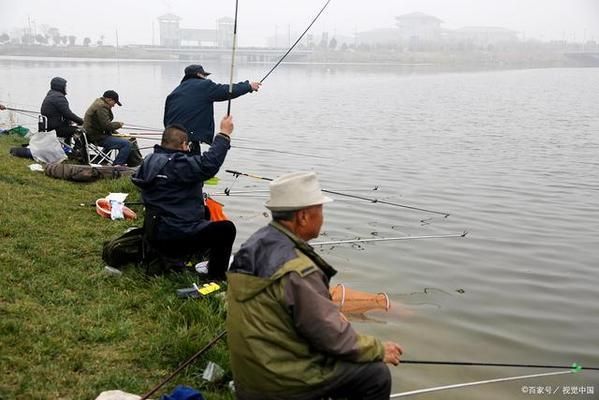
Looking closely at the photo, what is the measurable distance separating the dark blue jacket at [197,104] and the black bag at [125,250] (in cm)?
238

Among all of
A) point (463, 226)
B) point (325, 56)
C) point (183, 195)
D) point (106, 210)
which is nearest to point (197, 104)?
point (106, 210)

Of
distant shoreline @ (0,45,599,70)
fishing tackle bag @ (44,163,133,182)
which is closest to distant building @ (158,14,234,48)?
distant shoreline @ (0,45,599,70)

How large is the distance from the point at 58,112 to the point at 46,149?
1.00 metres

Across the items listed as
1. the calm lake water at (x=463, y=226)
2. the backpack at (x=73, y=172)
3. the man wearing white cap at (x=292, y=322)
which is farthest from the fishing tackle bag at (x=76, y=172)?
the man wearing white cap at (x=292, y=322)

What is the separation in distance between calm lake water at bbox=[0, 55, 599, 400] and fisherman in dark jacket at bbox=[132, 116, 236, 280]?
1.71 meters

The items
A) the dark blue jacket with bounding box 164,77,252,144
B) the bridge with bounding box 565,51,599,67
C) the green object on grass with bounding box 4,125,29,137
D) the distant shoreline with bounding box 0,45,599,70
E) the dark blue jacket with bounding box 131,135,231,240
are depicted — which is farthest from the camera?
the bridge with bounding box 565,51,599,67

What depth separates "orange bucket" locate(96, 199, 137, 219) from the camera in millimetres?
8398

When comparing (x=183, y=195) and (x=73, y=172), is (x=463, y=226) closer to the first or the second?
(x=183, y=195)

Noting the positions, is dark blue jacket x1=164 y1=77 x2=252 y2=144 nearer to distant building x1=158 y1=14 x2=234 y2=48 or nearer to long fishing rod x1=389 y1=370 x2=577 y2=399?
long fishing rod x1=389 y1=370 x2=577 y2=399

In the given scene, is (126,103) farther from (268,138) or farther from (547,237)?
(547,237)

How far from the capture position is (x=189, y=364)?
4363mm

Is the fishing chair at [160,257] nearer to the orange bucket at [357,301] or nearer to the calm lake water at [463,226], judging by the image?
the orange bucket at [357,301]

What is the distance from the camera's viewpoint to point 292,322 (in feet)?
9.85

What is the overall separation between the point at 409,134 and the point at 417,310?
1732cm
